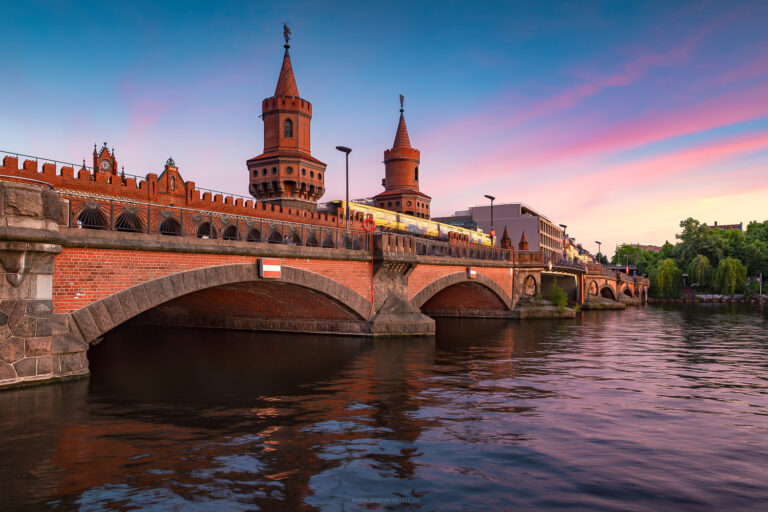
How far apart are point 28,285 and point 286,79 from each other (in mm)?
48604

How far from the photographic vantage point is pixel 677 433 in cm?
1120

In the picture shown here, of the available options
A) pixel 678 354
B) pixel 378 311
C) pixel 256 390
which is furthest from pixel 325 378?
pixel 678 354

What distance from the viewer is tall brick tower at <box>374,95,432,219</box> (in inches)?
3295

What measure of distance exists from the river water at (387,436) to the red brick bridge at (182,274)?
1.67 meters

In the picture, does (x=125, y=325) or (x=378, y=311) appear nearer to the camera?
(x=378, y=311)

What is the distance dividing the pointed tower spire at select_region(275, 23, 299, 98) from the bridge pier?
153ft

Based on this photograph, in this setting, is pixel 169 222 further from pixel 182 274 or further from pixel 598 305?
pixel 598 305

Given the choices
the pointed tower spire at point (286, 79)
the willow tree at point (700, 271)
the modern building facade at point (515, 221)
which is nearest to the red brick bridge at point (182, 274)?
the pointed tower spire at point (286, 79)

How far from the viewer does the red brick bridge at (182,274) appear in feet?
41.6

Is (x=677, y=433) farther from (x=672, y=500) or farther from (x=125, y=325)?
(x=125, y=325)

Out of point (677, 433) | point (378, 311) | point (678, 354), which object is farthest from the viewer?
point (378, 311)

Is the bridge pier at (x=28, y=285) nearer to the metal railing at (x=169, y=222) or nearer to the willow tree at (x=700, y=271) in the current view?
the metal railing at (x=169, y=222)

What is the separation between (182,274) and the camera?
1720cm

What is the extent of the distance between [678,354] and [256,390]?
757 inches
